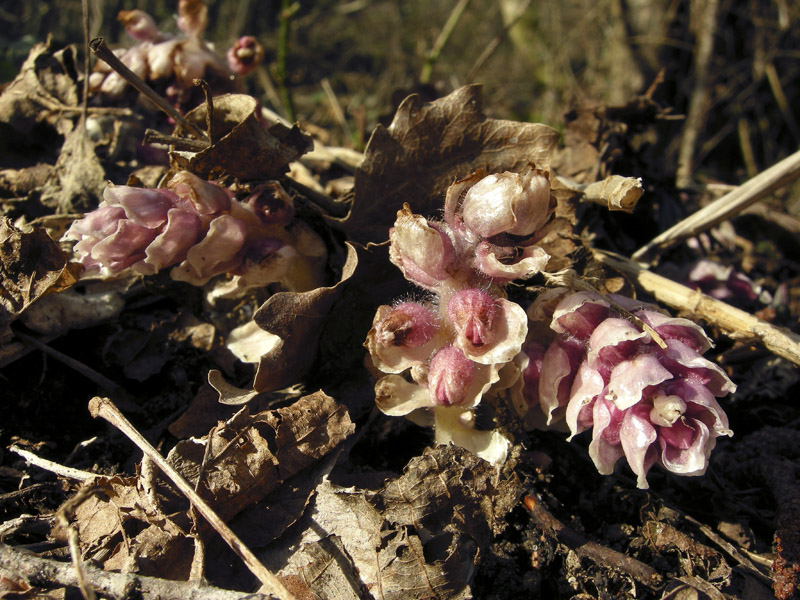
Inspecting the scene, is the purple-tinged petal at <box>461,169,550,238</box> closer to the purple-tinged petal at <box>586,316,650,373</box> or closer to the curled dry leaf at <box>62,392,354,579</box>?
the purple-tinged petal at <box>586,316,650,373</box>

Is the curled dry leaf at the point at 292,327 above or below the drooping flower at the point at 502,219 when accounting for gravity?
below

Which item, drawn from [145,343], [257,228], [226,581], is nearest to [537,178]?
[257,228]

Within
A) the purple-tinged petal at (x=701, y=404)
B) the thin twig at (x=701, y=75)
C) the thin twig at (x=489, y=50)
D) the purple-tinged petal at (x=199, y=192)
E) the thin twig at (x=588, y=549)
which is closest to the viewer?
the purple-tinged petal at (x=701, y=404)

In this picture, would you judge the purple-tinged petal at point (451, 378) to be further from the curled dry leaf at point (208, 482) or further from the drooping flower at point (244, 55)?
the drooping flower at point (244, 55)

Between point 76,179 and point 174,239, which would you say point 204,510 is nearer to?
point 174,239

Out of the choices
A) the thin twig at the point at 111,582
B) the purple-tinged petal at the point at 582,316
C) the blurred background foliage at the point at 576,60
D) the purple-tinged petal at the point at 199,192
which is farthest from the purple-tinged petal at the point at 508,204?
the blurred background foliage at the point at 576,60

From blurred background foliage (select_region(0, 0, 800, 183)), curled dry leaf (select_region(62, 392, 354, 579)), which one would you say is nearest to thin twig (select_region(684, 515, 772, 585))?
curled dry leaf (select_region(62, 392, 354, 579))

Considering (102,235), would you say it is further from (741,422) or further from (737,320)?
(741,422)
